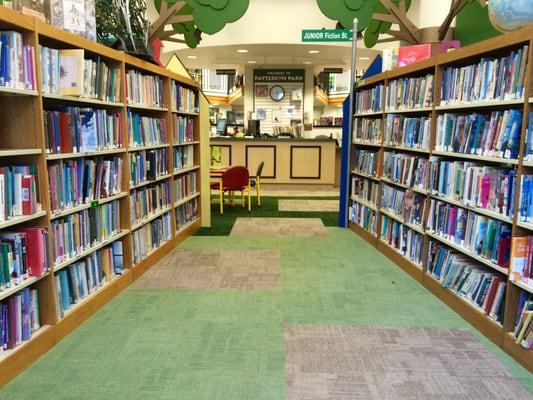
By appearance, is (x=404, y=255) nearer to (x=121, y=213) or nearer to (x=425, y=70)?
(x=425, y=70)

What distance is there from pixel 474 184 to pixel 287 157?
7146mm

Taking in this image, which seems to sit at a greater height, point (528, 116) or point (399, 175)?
point (528, 116)

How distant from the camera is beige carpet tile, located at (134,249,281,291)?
13.3ft

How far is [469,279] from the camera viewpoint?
3340 mm

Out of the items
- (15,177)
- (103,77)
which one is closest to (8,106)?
(15,177)

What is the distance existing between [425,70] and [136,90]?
279 cm

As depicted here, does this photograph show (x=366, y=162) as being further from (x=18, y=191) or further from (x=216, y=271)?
(x=18, y=191)

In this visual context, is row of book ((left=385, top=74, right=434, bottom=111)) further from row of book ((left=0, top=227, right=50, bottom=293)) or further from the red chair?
row of book ((left=0, top=227, right=50, bottom=293))

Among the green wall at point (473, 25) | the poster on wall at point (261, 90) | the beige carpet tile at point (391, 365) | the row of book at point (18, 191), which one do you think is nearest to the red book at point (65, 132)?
the row of book at point (18, 191)

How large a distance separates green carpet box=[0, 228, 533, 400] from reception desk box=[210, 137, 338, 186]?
568cm

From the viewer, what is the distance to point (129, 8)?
4320 mm

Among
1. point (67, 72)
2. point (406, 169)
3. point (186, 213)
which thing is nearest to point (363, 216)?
point (406, 169)

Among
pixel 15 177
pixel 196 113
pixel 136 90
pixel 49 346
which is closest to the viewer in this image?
pixel 15 177

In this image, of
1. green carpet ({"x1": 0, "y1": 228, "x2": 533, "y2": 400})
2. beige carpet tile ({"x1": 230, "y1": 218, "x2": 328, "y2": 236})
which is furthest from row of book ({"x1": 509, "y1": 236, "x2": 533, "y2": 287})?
beige carpet tile ({"x1": 230, "y1": 218, "x2": 328, "y2": 236})
